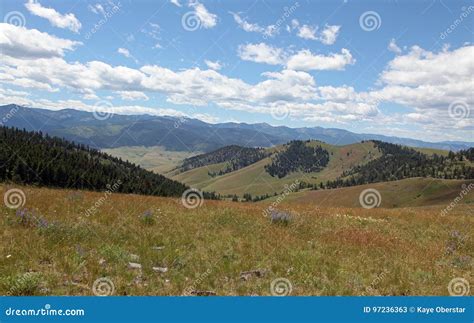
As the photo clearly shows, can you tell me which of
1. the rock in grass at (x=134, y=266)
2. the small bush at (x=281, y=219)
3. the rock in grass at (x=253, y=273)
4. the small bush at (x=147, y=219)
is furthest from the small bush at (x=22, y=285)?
the small bush at (x=281, y=219)

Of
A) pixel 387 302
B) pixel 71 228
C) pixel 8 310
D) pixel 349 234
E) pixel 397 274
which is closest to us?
pixel 8 310

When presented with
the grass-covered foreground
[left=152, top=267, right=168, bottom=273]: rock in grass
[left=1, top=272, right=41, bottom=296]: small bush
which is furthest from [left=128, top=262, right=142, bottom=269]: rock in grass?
[left=1, top=272, right=41, bottom=296]: small bush

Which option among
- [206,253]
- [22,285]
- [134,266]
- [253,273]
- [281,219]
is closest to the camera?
[22,285]

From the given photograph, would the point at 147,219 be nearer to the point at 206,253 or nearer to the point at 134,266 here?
the point at 206,253

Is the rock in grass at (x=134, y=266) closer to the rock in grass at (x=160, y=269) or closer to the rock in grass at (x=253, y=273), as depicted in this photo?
the rock in grass at (x=160, y=269)

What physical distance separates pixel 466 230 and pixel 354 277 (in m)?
12.0

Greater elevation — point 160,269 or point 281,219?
point 281,219

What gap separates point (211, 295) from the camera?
352 inches

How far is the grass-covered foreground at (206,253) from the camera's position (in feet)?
31.1

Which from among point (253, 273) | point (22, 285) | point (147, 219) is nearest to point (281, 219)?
point (147, 219)

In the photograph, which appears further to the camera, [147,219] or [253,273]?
[147,219]

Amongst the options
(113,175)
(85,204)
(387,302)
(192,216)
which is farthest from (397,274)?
(113,175)

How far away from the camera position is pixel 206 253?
12.0m

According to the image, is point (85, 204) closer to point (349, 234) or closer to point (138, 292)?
point (138, 292)
